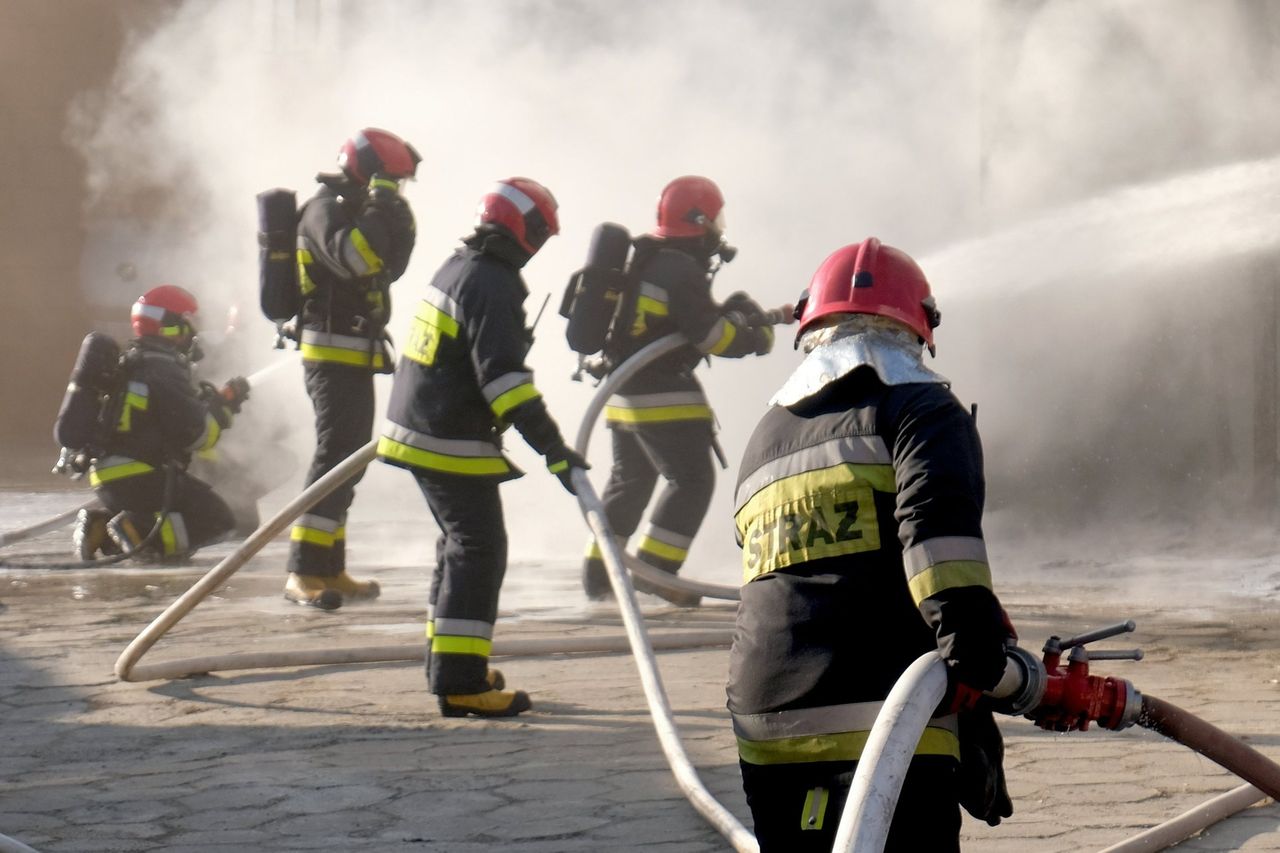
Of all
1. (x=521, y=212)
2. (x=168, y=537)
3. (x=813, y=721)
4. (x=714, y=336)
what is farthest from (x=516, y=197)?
(x=168, y=537)

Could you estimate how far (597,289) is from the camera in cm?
717

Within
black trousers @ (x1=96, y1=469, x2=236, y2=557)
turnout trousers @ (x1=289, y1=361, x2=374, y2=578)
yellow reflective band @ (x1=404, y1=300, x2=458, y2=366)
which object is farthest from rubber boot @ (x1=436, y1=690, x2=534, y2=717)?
black trousers @ (x1=96, y1=469, x2=236, y2=557)

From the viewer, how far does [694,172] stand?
1182 cm

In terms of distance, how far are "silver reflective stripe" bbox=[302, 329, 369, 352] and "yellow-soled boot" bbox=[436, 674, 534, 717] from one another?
2593 mm

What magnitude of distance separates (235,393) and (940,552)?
752 centimetres

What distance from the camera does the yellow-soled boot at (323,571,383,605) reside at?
24.1ft

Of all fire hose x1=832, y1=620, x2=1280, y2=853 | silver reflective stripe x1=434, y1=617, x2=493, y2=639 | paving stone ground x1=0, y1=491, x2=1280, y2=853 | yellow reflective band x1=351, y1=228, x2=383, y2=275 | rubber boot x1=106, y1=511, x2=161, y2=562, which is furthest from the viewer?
rubber boot x1=106, y1=511, x2=161, y2=562

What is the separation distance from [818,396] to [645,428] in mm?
4780

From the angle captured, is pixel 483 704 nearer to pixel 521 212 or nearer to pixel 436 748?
pixel 436 748

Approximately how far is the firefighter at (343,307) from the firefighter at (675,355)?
1053mm

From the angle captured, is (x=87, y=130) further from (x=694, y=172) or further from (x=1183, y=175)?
(x=1183, y=175)

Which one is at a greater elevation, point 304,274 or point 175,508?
point 304,274

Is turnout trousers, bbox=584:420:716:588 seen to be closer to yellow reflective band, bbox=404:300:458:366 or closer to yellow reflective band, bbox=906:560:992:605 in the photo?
yellow reflective band, bbox=404:300:458:366

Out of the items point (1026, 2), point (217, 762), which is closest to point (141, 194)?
point (1026, 2)
